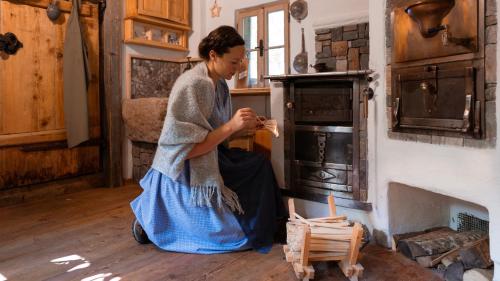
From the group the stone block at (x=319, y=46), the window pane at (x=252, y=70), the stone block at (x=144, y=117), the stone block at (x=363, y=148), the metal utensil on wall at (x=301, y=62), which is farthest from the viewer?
the window pane at (x=252, y=70)

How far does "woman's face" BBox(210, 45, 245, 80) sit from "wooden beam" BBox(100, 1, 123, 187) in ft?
5.56

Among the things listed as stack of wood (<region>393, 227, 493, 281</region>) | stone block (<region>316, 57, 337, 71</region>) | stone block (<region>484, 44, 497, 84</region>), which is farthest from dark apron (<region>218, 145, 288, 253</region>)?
stone block (<region>484, 44, 497, 84</region>)

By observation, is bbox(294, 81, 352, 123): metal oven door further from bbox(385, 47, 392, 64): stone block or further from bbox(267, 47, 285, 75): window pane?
bbox(267, 47, 285, 75): window pane

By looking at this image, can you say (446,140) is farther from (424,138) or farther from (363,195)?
(363,195)

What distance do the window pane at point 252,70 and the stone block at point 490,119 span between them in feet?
7.58

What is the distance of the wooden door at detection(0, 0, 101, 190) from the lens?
8.90ft

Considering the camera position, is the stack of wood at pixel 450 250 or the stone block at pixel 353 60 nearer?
the stack of wood at pixel 450 250

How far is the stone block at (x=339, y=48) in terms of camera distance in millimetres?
2471

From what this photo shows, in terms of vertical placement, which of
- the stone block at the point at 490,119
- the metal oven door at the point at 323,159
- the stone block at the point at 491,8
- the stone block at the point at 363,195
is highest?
the stone block at the point at 491,8

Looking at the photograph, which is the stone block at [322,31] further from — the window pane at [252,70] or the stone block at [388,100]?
the window pane at [252,70]

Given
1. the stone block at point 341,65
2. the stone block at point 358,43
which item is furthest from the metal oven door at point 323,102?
the stone block at point 358,43

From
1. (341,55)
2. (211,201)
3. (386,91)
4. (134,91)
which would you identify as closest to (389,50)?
(386,91)

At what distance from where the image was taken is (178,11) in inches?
149

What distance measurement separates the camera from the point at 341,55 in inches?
98.0
